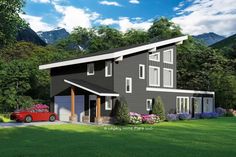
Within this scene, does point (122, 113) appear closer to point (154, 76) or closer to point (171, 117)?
point (171, 117)

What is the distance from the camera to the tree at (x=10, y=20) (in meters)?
17.1

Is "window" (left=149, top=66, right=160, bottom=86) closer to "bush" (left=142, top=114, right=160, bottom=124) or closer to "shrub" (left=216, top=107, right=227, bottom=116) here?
"bush" (left=142, top=114, right=160, bottom=124)

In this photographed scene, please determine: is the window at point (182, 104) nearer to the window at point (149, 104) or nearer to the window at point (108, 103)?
the window at point (149, 104)

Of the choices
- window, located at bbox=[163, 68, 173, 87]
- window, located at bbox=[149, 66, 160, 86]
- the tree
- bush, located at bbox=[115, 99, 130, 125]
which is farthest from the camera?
window, located at bbox=[163, 68, 173, 87]

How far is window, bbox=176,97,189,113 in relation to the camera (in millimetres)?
36406

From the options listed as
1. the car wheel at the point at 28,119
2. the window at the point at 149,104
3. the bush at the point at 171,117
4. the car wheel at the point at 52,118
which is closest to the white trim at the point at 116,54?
the window at the point at 149,104

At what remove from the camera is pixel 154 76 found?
3484 centimetres

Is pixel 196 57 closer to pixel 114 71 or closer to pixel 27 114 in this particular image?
pixel 114 71

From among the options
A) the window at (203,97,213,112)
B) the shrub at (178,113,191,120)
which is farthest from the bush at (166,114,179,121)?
the window at (203,97,213,112)

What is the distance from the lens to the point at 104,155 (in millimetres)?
11852

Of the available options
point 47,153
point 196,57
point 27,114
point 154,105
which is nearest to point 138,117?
point 154,105

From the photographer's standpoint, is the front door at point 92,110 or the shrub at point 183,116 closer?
the front door at point 92,110

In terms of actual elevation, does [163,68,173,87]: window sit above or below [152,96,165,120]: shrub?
above

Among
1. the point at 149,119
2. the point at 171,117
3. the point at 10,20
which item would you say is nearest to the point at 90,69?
the point at 149,119
